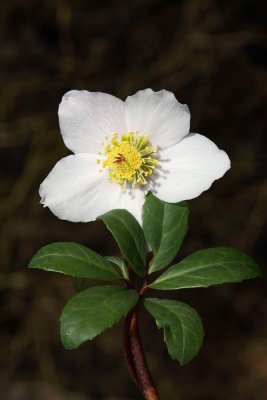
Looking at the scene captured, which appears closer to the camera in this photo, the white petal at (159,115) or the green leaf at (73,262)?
the green leaf at (73,262)

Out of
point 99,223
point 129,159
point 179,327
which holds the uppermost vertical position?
point 129,159

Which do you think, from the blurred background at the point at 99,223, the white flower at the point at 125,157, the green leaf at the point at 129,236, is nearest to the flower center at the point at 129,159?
the white flower at the point at 125,157

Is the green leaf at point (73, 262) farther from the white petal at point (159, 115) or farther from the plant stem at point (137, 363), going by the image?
the white petal at point (159, 115)

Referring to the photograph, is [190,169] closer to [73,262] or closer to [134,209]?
[134,209]

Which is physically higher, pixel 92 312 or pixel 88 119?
pixel 88 119

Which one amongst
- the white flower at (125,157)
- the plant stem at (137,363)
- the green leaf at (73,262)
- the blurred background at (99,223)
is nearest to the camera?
the plant stem at (137,363)

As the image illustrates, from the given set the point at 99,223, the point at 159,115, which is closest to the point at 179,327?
the point at 159,115

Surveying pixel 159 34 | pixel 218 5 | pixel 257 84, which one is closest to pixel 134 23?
pixel 159 34
